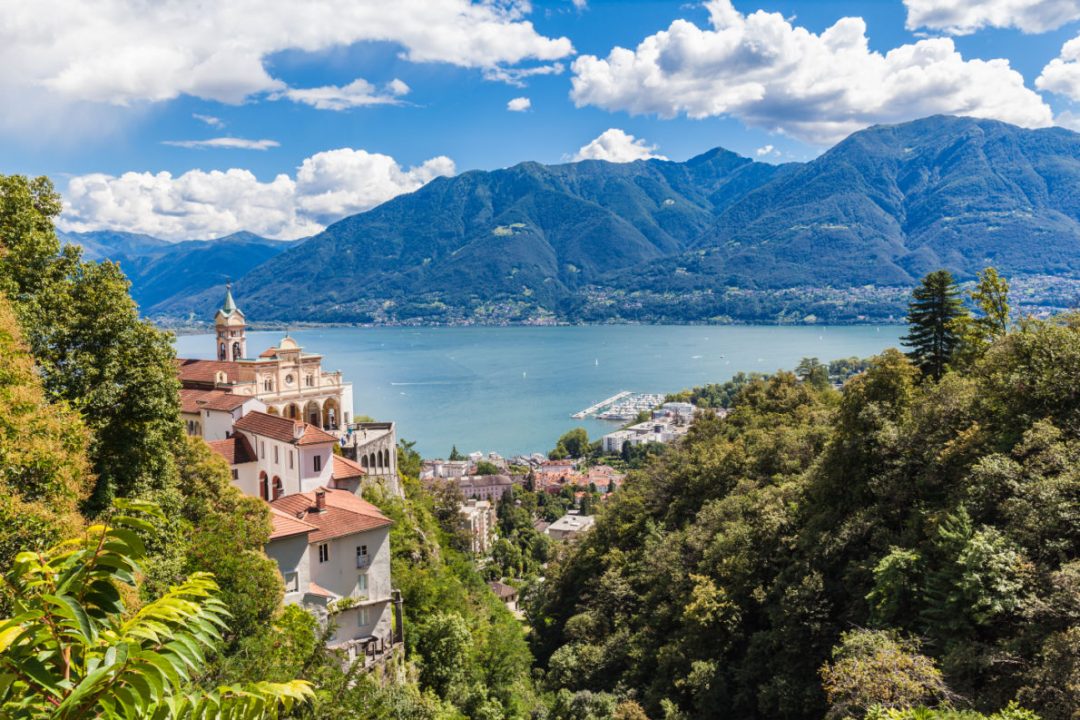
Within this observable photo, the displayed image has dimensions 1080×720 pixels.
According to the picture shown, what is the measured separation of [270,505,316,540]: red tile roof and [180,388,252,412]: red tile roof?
359 inches

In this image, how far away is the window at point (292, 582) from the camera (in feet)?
50.7

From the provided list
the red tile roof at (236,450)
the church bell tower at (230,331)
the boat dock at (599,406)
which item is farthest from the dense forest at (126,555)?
the boat dock at (599,406)

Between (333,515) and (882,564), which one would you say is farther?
(333,515)

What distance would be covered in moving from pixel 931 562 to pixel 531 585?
1201 inches

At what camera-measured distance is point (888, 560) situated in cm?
1362

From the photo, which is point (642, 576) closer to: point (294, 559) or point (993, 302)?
point (294, 559)

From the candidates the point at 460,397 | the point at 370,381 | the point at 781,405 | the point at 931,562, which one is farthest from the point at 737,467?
the point at 370,381

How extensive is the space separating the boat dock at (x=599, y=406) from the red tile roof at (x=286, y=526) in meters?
86.1

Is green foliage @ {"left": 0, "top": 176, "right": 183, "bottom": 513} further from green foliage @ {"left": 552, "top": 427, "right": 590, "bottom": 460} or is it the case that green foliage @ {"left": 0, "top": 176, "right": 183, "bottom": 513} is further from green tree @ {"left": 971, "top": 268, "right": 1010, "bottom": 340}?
green foliage @ {"left": 552, "top": 427, "right": 590, "bottom": 460}

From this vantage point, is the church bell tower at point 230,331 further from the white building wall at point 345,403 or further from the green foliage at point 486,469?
the green foliage at point 486,469

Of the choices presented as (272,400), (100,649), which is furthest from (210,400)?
(100,649)

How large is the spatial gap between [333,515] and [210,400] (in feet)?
35.6

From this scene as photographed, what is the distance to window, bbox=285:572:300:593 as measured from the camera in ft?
50.7

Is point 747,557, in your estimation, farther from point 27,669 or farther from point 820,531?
point 27,669
